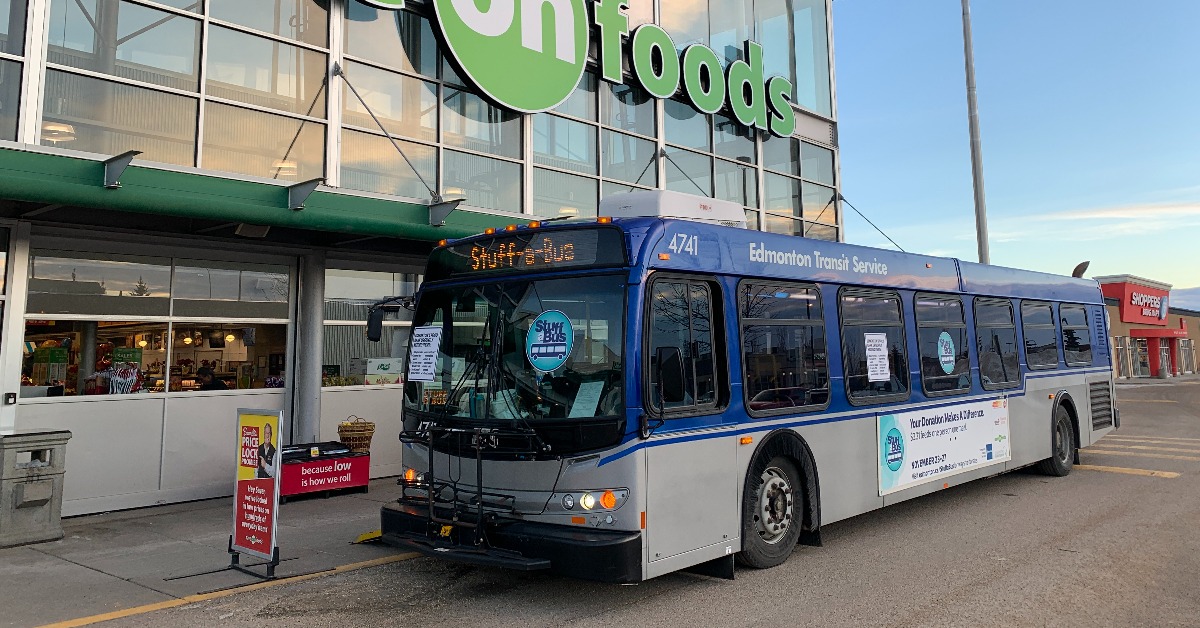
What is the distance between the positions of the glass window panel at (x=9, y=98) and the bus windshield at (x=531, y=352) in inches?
213

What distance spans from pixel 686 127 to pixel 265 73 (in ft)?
27.4

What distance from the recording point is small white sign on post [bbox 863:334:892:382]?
7.88 metres

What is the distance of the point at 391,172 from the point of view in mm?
11344

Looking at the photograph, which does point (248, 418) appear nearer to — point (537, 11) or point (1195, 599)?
point (1195, 599)

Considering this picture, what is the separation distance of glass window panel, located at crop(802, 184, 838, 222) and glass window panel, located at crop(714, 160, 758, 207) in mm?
1923

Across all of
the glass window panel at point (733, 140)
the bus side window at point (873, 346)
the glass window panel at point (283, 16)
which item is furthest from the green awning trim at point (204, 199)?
the glass window panel at point (733, 140)

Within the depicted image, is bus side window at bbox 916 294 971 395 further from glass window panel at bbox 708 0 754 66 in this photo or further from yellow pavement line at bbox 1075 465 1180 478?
glass window panel at bbox 708 0 754 66

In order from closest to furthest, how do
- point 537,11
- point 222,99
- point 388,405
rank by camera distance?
1. point 222,99
2. point 388,405
3. point 537,11

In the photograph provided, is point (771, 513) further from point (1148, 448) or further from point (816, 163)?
point (816, 163)

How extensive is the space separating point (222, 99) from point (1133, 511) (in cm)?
1160

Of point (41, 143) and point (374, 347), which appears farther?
point (374, 347)

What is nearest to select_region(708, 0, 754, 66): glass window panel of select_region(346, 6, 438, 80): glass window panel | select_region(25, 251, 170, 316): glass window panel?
select_region(346, 6, 438, 80): glass window panel

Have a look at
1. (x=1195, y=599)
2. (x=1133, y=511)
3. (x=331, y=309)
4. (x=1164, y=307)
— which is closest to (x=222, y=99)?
(x=331, y=309)

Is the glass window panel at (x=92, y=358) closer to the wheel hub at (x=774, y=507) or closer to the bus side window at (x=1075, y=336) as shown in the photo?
the wheel hub at (x=774, y=507)
